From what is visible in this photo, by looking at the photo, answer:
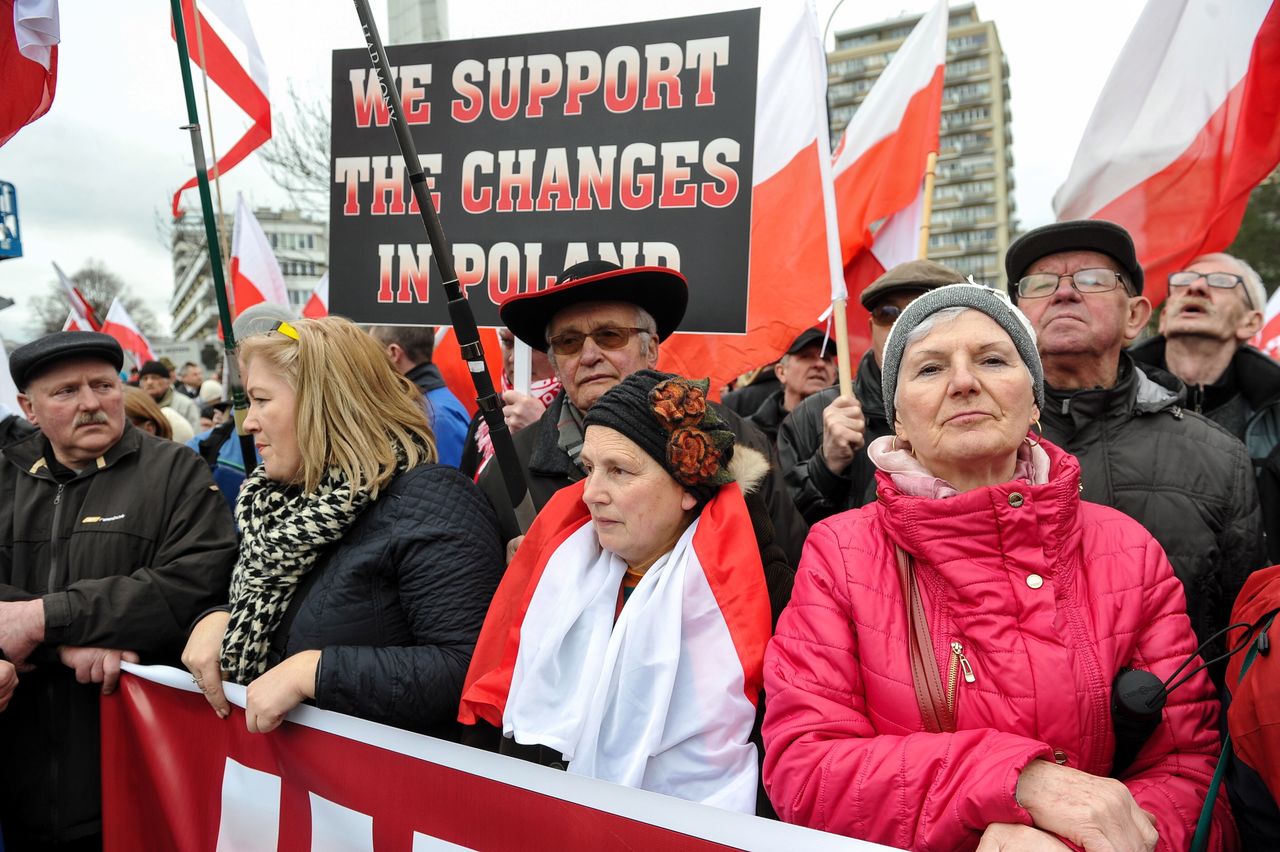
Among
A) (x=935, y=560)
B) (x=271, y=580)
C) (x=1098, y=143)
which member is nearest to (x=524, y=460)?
(x=271, y=580)

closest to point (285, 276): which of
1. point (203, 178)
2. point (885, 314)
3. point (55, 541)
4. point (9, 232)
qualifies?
point (9, 232)

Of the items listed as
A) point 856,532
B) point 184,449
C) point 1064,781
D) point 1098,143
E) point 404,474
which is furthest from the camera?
point 1098,143

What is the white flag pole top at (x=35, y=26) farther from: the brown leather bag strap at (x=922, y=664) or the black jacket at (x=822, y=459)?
the brown leather bag strap at (x=922, y=664)

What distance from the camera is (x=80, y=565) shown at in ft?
9.40

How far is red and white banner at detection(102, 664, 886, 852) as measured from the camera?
1671mm

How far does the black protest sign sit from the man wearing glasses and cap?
5.79 ft

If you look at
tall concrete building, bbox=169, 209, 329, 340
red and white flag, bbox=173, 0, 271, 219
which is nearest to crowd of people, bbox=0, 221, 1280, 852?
red and white flag, bbox=173, 0, 271, 219

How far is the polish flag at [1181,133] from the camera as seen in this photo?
3.48 m

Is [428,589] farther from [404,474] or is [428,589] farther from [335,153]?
[335,153]

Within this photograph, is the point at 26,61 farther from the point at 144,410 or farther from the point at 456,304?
the point at 144,410

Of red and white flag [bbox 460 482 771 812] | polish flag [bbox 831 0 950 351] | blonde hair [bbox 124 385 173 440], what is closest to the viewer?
red and white flag [bbox 460 482 771 812]

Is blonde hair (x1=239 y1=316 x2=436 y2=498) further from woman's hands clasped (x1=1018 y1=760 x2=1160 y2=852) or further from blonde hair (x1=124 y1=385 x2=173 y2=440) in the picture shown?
blonde hair (x1=124 y1=385 x2=173 y2=440)

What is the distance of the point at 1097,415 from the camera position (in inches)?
99.6

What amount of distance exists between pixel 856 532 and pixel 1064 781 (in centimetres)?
58
